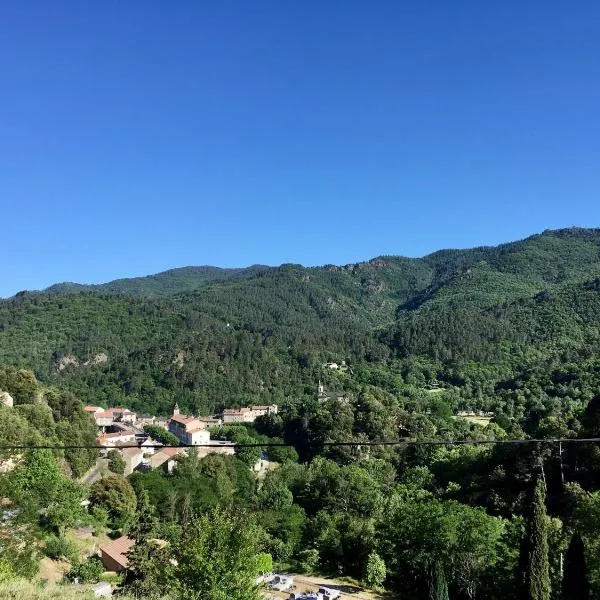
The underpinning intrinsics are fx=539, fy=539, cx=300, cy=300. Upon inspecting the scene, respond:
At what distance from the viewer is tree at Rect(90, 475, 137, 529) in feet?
113

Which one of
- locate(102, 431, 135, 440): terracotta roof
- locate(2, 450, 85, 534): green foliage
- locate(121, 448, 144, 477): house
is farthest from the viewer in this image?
locate(102, 431, 135, 440): terracotta roof

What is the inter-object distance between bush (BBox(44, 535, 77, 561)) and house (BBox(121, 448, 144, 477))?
2534cm

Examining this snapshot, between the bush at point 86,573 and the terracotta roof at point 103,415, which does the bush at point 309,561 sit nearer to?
the bush at point 86,573

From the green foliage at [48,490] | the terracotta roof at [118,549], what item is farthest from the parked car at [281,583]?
the green foliage at [48,490]

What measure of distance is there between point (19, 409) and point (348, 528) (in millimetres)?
22495

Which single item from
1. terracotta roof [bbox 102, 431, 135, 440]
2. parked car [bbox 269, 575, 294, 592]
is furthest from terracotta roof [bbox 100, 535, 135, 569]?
terracotta roof [bbox 102, 431, 135, 440]

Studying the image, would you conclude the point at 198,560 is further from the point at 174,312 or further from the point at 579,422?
the point at 174,312

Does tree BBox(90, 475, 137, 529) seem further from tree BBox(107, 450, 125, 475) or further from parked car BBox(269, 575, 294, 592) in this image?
parked car BBox(269, 575, 294, 592)

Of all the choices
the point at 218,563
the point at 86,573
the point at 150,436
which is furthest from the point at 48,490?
the point at 150,436

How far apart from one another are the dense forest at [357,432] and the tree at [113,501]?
0.34 feet

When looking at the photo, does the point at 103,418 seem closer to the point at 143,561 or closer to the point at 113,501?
the point at 113,501

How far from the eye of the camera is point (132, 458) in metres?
55.0

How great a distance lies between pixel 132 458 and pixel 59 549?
29.5m

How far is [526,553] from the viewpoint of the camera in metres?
16.6
